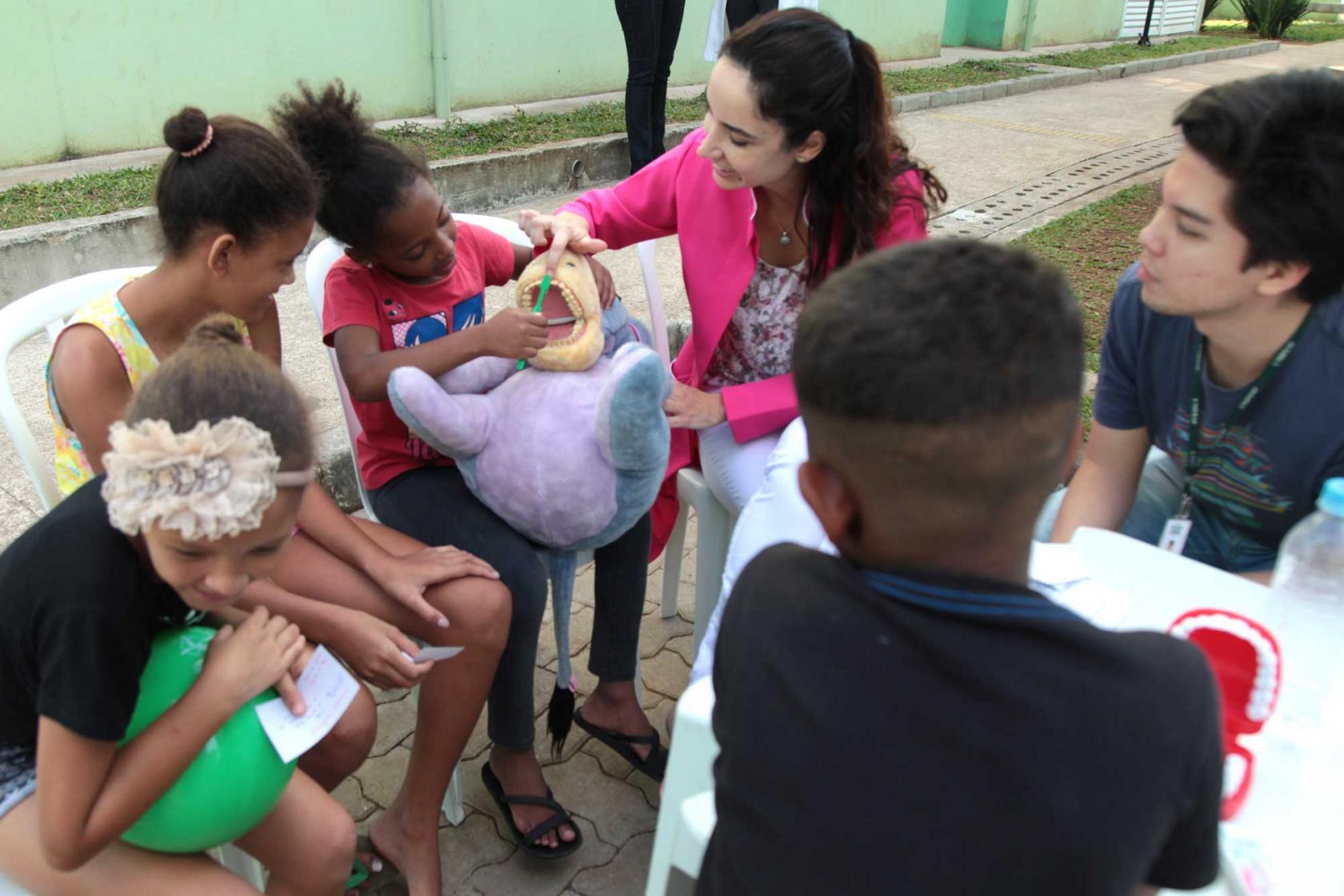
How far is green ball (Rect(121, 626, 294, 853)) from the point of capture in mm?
1383

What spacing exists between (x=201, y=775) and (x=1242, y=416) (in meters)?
1.72

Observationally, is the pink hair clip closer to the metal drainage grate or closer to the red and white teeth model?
the red and white teeth model

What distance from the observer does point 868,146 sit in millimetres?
2234

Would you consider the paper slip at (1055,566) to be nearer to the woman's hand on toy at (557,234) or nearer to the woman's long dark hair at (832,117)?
the woman's long dark hair at (832,117)

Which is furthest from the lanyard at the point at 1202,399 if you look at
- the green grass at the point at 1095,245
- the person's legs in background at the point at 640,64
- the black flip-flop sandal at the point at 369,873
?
the person's legs in background at the point at 640,64

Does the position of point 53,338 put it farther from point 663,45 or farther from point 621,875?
point 663,45

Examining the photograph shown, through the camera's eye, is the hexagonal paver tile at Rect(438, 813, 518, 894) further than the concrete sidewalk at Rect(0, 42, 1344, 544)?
No

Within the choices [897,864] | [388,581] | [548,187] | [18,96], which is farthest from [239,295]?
[548,187]

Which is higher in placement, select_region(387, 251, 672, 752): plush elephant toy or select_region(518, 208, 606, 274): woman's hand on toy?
select_region(518, 208, 606, 274): woman's hand on toy

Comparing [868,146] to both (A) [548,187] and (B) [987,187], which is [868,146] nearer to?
(A) [548,187]

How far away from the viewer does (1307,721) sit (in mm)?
1372

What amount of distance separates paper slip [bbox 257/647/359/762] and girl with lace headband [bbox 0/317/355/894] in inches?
1.8

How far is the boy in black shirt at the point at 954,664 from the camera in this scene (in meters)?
0.87

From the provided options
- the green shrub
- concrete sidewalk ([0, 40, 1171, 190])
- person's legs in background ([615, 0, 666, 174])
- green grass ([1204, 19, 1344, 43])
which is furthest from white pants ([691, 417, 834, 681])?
the green shrub
